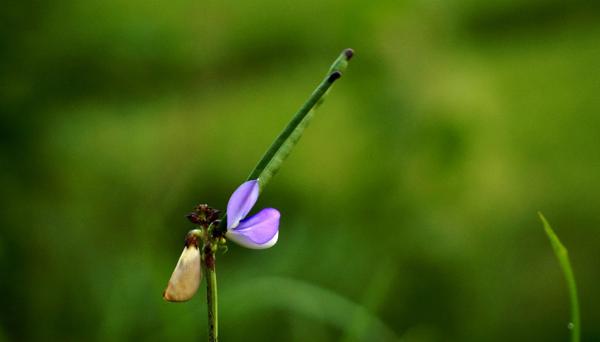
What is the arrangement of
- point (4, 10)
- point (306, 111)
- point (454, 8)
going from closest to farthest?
point (306, 111)
point (4, 10)
point (454, 8)

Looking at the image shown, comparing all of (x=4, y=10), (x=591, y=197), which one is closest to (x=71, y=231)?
(x=4, y=10)

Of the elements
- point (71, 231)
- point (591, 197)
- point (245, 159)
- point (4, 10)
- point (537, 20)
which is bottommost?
point (71, 231)

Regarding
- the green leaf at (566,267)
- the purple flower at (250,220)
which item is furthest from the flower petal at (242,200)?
the green leaf at (566,267)

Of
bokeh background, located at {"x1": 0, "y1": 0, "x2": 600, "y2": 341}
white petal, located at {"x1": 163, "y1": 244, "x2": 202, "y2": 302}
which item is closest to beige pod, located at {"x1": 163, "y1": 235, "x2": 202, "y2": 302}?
white petal, located at {"x1": 163, "y1": 244, "x2": 202, "y2": 302}

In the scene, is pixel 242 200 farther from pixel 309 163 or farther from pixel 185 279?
pixel 309 163

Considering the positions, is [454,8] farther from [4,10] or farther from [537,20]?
[4,10]

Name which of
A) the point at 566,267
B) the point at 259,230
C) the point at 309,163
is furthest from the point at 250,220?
the point at 309,163

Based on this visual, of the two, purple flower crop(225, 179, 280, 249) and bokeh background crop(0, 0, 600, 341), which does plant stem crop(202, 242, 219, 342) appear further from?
bokeh background crop(0, 0, 600, 341)
